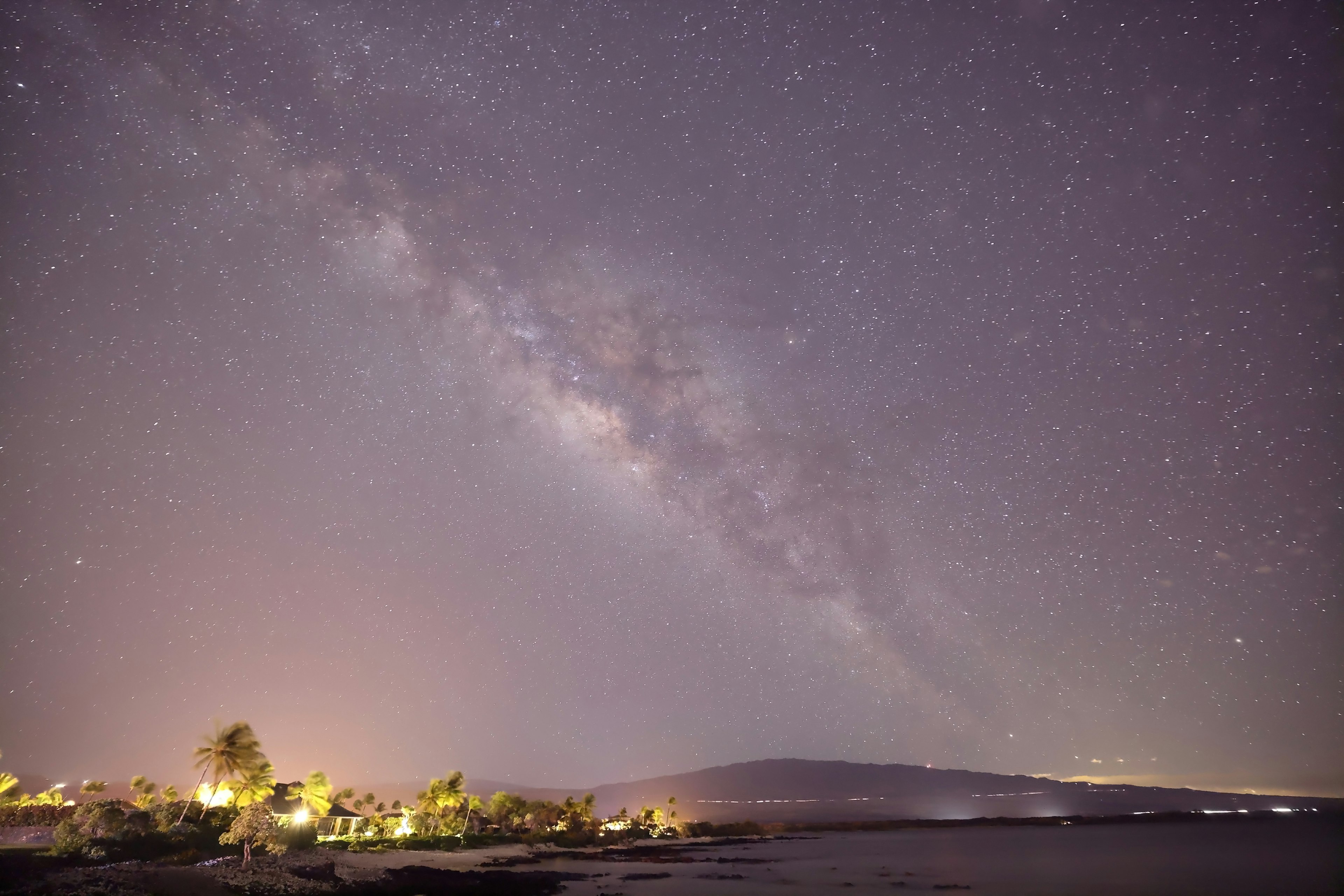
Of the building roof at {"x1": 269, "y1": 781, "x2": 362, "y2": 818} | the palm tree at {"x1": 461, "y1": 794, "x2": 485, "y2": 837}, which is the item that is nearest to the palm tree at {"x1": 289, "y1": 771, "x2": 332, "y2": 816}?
the building roof at {"x1": 269, "y1": 781, "x2": 362, "y2": 818}

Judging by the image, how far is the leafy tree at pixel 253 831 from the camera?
43250 mm

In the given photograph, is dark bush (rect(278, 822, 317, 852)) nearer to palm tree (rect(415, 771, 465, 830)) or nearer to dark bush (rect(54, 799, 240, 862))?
dark bush (rect(54, 799, 240, 862))

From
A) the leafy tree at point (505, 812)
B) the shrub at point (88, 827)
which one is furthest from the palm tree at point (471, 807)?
the shrub at point (88, 827)

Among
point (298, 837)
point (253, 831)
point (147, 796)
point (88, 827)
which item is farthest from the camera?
point (147, 796)

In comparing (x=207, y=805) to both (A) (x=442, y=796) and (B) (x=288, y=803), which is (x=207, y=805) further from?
(A) (x=442, y=796)

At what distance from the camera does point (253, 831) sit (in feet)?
144

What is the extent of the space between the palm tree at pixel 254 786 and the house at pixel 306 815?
711 cm

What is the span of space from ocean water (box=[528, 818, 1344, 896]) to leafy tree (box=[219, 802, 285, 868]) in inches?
823

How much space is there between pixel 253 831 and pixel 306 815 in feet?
119

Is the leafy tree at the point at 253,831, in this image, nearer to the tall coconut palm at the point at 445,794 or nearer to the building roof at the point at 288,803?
the building roof at the point at 288,803

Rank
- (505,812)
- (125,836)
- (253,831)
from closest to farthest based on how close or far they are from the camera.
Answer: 1. (125,836)
2. (253,831)
3. (505,812)

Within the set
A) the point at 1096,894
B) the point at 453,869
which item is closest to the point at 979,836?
the point at 1096,894

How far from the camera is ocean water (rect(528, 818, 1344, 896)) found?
5419cm

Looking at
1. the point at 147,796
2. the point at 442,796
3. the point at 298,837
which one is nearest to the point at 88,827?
the point at 298,837
